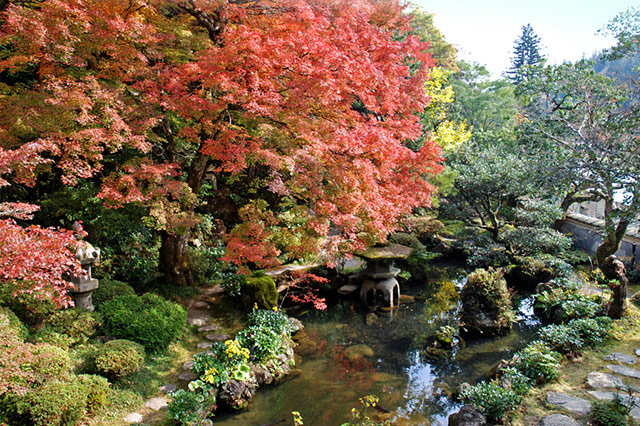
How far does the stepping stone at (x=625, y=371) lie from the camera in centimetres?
643

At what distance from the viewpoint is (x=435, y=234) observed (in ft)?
53.9

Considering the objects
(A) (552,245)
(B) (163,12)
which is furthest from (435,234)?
(B) (163,12)

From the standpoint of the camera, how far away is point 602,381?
6.22 metres

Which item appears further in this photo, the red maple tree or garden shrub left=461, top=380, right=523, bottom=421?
the red maple tree

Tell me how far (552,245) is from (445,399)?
7.69 metres

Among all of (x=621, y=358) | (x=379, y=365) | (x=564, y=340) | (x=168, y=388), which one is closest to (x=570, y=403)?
(x=564, y=340)

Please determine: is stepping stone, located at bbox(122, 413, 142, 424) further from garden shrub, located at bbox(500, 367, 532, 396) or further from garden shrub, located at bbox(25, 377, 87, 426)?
garden shrub, located at bbox(500, 367, 532, 396)

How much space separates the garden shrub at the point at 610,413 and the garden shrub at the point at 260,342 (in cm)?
473

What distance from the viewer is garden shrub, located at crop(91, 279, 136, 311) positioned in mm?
7527

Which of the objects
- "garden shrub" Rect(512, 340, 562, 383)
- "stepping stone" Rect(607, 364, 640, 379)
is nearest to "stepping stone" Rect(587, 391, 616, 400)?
"garden shrub" Rect(512, 340, 562, 383)

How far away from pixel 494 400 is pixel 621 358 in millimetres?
3284

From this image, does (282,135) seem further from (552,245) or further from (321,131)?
(552,245)

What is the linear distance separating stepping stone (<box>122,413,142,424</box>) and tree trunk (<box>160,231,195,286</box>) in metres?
4.61

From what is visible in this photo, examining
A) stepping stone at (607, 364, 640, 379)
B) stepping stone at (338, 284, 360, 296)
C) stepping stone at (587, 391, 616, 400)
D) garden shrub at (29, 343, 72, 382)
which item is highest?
stepping stone at (607, 364, 640, 379)
